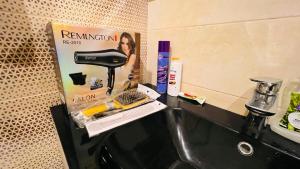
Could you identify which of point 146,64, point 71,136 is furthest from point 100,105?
point 146,64

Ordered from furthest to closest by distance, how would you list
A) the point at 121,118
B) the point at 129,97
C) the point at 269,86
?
the point at 129,97, the point at 121,118, the point at 269,86

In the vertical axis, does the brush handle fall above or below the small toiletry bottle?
below

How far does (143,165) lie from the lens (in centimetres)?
45

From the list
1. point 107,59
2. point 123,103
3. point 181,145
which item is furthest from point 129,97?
point 181,145

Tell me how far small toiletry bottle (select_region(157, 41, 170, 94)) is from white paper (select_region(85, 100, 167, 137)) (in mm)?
120

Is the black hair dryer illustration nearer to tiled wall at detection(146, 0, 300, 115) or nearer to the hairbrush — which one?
the hairbrush

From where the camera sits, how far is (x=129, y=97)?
61cm

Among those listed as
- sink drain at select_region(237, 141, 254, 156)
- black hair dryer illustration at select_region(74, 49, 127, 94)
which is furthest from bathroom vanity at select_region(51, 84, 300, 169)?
black hair dryer illustration at select_region(74, 49, 127, 94)

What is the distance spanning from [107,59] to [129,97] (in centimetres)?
19

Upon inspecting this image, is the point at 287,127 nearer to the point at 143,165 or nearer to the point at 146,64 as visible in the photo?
the point at 143,165

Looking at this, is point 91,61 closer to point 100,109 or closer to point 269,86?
point 100,109

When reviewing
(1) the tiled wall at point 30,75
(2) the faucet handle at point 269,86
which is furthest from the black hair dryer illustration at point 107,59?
(2) the faucet handle at point 269,86

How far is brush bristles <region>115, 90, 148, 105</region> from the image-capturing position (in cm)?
58

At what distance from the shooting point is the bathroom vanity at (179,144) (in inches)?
14.3
